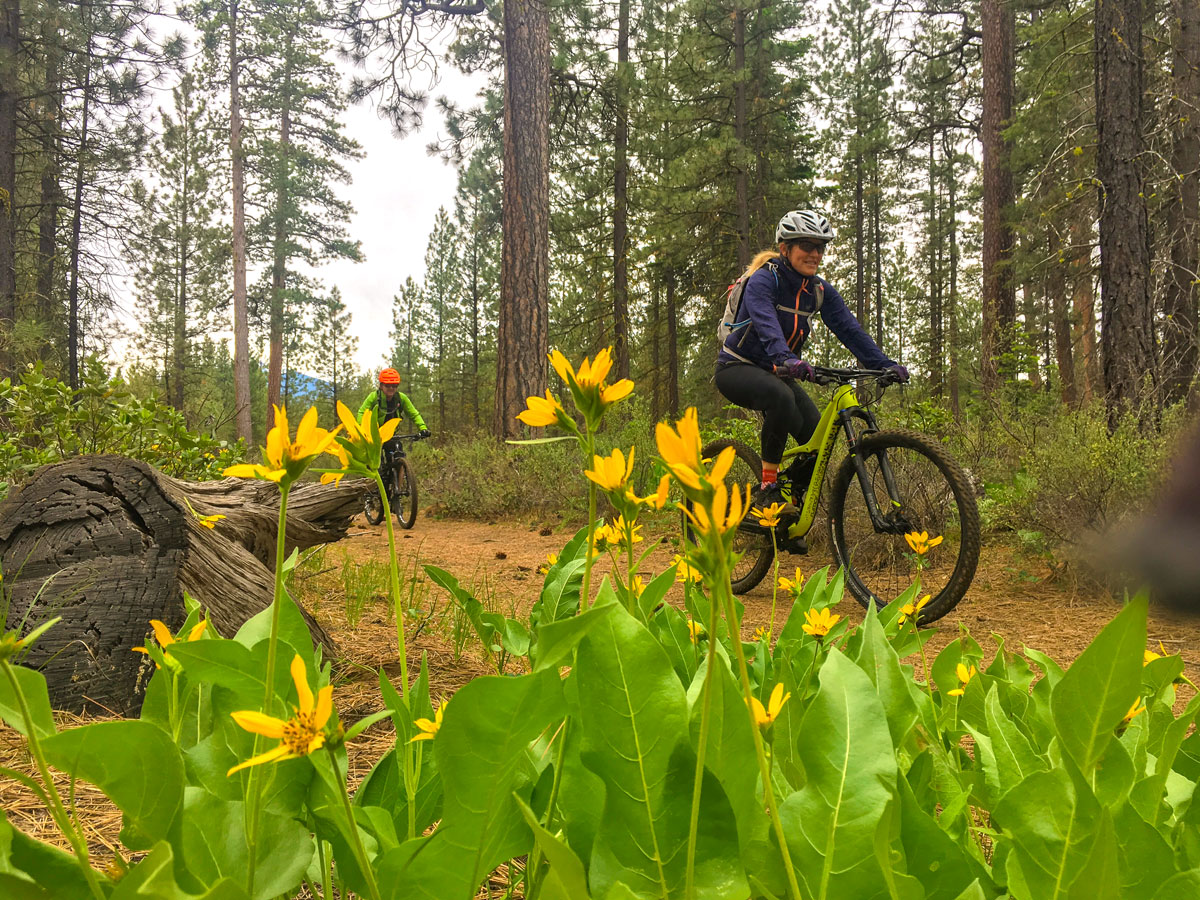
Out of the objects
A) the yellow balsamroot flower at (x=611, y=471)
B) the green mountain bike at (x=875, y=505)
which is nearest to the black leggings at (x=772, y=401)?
the green mountain bike at (x=875, y=505)

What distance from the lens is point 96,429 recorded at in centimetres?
435

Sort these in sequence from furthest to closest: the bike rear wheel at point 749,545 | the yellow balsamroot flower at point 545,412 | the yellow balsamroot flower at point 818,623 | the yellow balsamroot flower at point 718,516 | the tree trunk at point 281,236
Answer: the tree trunk at point 281,236, the bike rear wheel at point 749,545, the yellow balsamroot flower at point 818,623, the yellow balsamroot flower at point 545,412, the yellow balsamroot flower at point 718,516

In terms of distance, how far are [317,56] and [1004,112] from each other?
18272 mm

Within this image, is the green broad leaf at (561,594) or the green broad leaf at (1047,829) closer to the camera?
the green broad leaf at (1047,829)

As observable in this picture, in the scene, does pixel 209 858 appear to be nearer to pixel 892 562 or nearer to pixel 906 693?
pixel 906 693

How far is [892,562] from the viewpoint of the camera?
4.40 meters

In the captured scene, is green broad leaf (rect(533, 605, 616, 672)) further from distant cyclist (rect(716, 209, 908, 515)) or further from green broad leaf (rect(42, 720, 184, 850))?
distant cyclist (rect(716, 209, 908, 515))

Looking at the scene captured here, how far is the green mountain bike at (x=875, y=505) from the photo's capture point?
3342mm

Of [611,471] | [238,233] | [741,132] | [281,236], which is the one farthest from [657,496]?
[281,236]

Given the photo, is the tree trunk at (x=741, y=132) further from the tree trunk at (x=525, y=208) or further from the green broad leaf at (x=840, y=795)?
the green broad leaf at (x=840, y=795)

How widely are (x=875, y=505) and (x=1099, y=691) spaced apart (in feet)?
10.6

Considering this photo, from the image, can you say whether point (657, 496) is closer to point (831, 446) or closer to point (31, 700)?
point (31, 700)

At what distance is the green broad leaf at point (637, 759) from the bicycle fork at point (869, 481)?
10.7ft

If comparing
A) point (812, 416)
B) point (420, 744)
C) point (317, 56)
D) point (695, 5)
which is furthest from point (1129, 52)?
point (317, 56)
